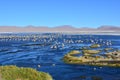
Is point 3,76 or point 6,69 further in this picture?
point 6,69

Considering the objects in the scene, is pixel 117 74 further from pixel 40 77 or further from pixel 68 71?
pixel 40 77

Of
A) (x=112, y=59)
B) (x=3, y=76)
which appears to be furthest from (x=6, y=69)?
(x=112, y=59)

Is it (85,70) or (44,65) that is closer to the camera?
(85,70)

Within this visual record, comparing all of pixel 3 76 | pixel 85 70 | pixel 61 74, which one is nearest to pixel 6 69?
pixel 3 76

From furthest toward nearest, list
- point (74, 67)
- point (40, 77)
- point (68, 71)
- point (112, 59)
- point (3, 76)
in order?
1. point (112, 59)
2. point (74, 67)
3. point (68, 71)
4. point (40, 77)
5. point (3, 76)

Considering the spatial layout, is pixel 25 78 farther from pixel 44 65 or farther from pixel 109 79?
pixel 44 65

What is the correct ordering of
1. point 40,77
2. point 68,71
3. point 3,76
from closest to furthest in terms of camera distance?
1. point 3,76
2. point 40,77
3. point 68,71

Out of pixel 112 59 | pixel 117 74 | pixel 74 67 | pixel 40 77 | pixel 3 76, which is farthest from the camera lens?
pixel 112 59

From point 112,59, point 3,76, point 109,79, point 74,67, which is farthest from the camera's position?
point 112,59
